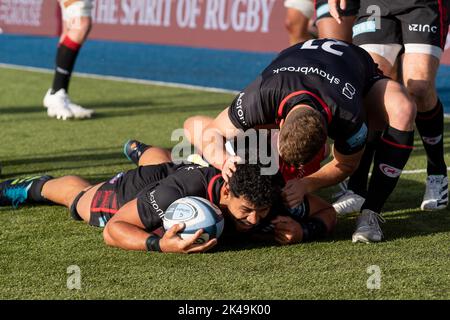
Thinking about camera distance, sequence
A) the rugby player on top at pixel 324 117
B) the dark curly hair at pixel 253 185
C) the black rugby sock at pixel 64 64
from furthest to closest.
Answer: the black rugby sock at pixel 64 64 → the dark curly hair at pixel 253 185 → the rugby player on top at pixel 324 117

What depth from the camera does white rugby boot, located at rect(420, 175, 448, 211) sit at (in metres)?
6.03

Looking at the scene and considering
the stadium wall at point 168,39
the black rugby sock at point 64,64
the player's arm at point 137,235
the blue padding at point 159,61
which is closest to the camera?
the player's arm at point 137,235

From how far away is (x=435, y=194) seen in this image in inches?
240

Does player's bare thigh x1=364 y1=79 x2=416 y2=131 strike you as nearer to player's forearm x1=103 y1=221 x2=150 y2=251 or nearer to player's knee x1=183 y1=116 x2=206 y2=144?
player's knee x1=183 y1=116 x2=206 y2=144

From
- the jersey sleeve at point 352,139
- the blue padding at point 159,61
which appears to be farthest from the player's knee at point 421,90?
the blue padding at point 159,61

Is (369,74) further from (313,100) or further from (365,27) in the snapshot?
(365,27)

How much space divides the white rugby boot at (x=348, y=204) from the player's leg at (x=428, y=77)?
16.5 inches

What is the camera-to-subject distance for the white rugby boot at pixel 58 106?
33.3 feet

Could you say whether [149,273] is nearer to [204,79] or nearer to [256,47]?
[204,79]

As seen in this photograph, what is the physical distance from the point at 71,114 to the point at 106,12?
11.1 metres

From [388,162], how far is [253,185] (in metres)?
1.03

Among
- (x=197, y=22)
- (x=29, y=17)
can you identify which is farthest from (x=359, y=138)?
(x=29, y=17)

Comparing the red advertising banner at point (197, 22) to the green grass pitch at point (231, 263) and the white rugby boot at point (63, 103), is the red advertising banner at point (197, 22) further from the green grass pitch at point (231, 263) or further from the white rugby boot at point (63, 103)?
the green grass pitch at point (231, 263)

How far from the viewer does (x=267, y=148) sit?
17.3 feet
